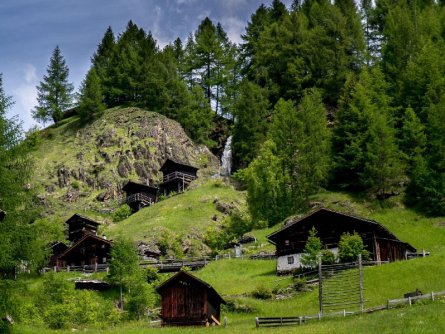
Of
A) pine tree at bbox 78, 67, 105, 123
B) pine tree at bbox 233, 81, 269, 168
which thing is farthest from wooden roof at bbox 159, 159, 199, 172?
pine tree at bbox 78, 67, 105, 123

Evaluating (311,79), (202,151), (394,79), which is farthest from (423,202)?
(202,151)

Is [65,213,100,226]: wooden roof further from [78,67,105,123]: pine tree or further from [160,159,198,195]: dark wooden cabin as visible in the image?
[78,67,105,123]: pine tree

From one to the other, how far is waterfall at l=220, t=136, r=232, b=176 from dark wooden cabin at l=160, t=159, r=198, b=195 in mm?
6487

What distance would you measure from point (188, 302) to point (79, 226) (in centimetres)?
4434

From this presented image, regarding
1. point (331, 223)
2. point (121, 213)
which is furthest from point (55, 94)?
point (331, 223)

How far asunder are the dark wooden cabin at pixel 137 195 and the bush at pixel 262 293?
4781 centimetres

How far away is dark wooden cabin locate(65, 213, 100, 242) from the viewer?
79812mm

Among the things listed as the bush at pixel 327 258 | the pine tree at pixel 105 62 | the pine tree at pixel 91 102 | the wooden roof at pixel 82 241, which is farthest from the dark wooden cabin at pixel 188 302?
the pine tree at pixel 105 62

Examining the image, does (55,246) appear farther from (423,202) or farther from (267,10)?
(267,10)

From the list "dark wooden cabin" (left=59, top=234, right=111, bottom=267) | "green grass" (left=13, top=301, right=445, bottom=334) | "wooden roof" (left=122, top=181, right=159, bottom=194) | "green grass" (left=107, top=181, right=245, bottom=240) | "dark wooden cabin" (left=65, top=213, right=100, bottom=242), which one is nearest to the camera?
"green grass" (left=13, top=301, right=445, bottom=334)

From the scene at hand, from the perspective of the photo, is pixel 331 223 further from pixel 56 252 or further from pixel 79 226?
pixel 79 226

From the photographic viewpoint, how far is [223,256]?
2445 inches

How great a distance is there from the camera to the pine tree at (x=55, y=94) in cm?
11831

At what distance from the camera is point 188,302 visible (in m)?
39.7
